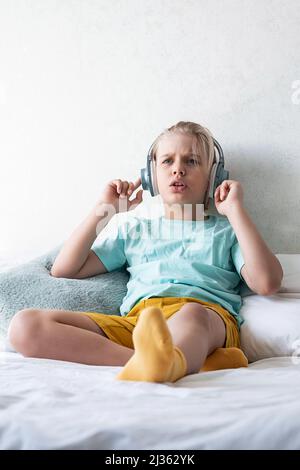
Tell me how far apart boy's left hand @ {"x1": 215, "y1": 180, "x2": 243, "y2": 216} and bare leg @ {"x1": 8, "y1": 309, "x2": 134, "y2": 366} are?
0.46m

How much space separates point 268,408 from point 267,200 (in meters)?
1.06

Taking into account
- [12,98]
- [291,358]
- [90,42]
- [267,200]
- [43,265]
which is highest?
[90,42]

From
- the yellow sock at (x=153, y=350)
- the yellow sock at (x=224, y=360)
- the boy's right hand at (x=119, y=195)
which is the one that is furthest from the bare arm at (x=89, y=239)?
the yellow sock at (x=153, y=350)

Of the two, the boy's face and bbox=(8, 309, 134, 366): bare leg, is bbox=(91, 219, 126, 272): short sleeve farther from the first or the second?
bbox=(8, 309, 134, 366): bare leg

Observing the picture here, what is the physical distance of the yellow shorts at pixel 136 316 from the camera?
4.39ft

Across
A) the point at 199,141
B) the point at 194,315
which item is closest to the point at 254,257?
the point at 194,315

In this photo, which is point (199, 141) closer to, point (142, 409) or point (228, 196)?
point (228, 196)

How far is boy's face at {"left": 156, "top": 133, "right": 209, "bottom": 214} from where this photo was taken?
1.60m

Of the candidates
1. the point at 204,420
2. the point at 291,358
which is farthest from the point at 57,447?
the point at 291,358

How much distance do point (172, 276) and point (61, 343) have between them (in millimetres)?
389

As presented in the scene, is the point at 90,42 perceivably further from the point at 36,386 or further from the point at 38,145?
the point at 36,386

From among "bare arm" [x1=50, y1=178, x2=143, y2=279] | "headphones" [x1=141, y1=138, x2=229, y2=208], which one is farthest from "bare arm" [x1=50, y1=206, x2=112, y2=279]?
"headphones" [x1=141, y1=138, x2=229, y2=208]

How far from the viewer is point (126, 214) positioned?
75.2 inches

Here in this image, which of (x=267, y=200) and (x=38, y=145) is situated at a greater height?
(x=38, y=145)
